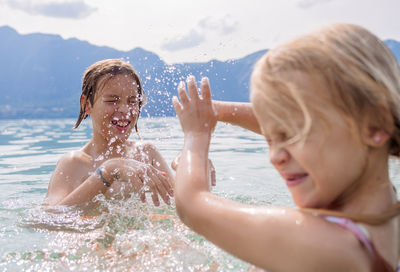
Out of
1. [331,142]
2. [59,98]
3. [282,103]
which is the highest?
[282,103]

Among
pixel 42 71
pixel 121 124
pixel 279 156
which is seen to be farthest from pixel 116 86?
pixel 42 71

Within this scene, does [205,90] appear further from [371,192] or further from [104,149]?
[104,149]

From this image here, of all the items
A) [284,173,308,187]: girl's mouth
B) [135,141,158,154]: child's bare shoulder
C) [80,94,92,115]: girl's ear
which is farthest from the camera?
[135,141,158,154]: child's bare shoulder

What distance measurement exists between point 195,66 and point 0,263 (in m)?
2.15

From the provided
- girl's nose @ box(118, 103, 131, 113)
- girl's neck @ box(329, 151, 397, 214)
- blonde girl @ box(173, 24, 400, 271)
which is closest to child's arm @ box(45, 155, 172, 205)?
girl's nose @ box(118, 103, 131, 113)

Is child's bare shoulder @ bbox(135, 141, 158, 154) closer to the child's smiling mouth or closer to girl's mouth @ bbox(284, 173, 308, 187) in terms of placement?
the child's smiling mouth

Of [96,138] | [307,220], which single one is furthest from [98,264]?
[96,138]

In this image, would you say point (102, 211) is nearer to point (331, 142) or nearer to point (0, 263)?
point (0, 263)

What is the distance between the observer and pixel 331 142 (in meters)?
1.15

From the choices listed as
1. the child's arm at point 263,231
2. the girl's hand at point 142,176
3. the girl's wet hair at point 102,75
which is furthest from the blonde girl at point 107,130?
the child's arm at point 263,231

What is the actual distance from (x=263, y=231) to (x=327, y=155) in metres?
0.31

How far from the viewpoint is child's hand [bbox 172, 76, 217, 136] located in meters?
1.61

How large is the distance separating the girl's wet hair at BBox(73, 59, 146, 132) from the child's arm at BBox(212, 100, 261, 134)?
182 centimetres

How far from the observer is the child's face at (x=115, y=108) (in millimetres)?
3670
